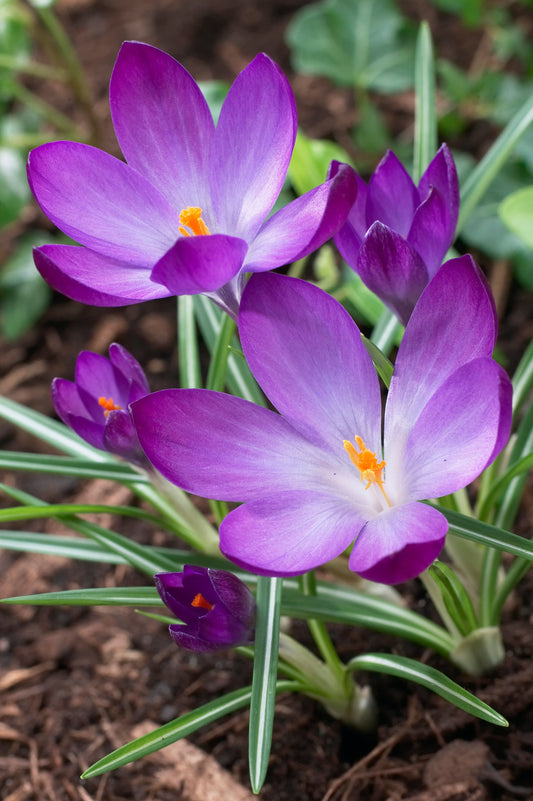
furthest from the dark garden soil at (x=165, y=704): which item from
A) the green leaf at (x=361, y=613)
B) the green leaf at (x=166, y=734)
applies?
the green leaf at (x=166, y=734)

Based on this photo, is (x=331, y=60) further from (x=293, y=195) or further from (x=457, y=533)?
(x=457, y=533)

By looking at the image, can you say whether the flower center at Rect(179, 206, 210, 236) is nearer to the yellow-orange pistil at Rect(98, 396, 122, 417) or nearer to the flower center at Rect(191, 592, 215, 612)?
the yellow-orange pistil at Rect(98, 396, 122, 417)

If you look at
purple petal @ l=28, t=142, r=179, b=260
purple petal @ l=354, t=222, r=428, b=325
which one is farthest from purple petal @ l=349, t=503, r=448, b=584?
purple petal @ l=28, t=142, r=179, b=260

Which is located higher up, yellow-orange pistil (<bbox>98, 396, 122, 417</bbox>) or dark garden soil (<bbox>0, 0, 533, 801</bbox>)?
yellow-orange pistil (<bbox>98, 396, 122, 417</bbox>)

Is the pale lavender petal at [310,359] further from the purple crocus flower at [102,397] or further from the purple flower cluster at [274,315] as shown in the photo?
the purple crocus flower at [102,397]

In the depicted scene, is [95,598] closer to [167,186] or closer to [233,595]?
[233,595]

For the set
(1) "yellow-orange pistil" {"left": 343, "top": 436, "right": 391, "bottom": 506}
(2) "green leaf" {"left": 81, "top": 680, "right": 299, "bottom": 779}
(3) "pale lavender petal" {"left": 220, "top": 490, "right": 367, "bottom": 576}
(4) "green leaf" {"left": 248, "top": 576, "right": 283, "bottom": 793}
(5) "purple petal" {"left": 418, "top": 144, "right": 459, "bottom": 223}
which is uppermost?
(5) "purple petal" {"left": 418, "top": 144, "right": 459, "bottom": 223}

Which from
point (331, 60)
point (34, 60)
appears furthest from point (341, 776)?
point (34, 60)
